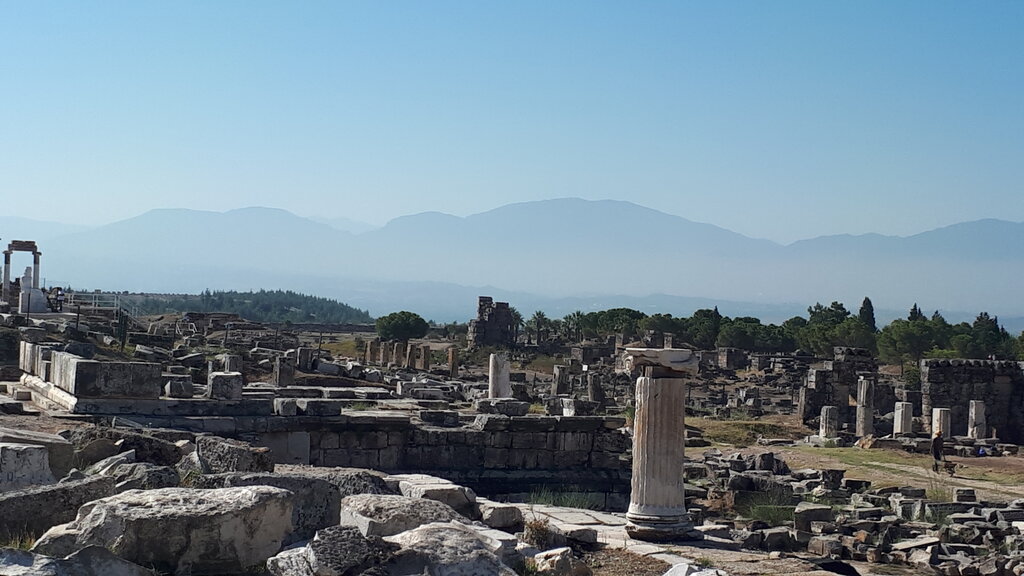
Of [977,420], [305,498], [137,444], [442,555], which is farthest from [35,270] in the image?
[442,555]

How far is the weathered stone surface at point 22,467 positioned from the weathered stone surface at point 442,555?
3707 mm

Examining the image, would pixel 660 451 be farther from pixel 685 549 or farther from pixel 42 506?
pixel 42 506

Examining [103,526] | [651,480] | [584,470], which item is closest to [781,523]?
[584,470]

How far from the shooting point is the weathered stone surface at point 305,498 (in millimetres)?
8766

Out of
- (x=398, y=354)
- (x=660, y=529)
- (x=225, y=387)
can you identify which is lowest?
(x=660, y=529)

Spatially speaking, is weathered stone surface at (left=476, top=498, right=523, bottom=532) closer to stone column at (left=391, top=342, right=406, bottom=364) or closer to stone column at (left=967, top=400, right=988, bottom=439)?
stone column at (left=967, top=400, right=988, bottom=439)

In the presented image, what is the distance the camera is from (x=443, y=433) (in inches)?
742

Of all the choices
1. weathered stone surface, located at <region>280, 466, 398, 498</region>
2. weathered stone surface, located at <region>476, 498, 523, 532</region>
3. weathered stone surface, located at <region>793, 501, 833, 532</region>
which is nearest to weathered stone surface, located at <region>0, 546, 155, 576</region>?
weathered stone surface, located at <region>280, 466, 398, 498</region>

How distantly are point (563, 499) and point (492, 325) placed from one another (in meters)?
58.3

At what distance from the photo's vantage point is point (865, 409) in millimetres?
38062

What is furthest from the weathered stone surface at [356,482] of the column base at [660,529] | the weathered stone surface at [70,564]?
the weathered stone surface at [70,564]

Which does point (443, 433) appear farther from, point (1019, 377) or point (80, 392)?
point (1019, 377)

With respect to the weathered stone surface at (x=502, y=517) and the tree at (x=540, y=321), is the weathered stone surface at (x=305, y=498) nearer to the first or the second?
the weathered stone surface at (x=502, y=517)

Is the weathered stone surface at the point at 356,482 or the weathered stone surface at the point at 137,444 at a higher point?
the weathered stone surface at the point at 137,444
